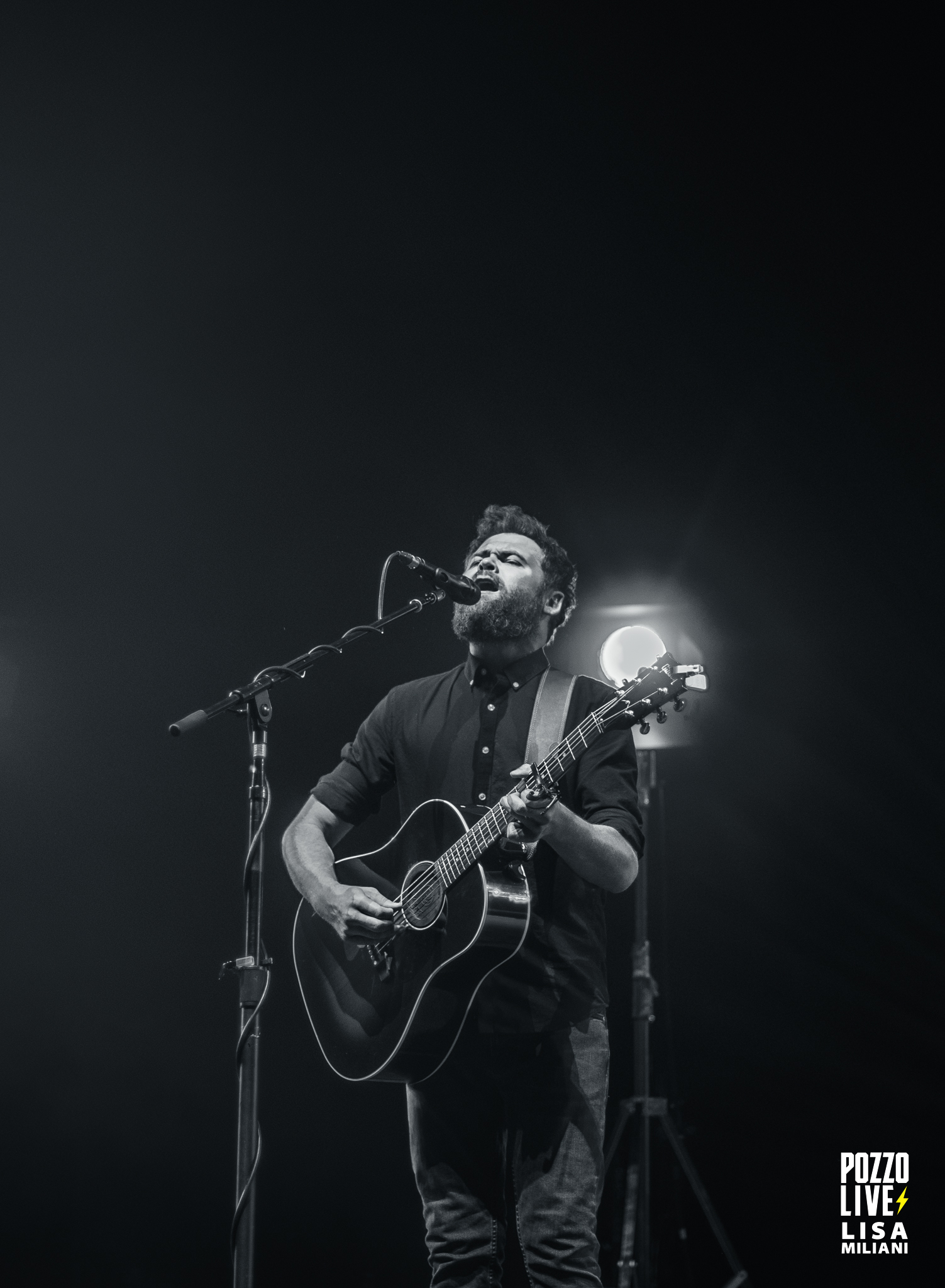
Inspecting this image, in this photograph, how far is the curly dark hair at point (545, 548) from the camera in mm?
2955

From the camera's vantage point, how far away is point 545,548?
9.90ft

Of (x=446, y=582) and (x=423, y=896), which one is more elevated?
(x=446, y=582)

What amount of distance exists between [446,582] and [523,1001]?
0.97 m

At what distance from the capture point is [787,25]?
3920 mm

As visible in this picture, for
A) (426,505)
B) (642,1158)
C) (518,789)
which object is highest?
(426,505)

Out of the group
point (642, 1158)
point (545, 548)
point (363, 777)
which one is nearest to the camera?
Answer: point (363, 777)

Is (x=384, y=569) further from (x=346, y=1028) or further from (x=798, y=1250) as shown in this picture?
(x=798, y=1250)

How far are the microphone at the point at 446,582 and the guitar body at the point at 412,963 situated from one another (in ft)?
1.66

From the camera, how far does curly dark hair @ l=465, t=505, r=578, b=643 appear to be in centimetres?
296

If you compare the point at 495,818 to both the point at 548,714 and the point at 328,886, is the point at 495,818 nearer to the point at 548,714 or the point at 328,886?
the point at 548,714

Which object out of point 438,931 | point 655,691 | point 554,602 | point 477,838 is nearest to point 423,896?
point 438,931

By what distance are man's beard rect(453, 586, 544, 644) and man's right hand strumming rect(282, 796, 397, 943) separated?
61cm

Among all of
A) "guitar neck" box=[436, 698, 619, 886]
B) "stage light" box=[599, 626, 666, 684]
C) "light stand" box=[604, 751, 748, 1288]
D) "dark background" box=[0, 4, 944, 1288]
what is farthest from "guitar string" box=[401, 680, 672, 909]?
"dark background" box=[0, 4, 944, 1288]

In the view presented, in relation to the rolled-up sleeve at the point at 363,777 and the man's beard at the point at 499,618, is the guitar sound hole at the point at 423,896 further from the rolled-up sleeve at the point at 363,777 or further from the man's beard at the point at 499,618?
the man's beard at the point at 499,618
